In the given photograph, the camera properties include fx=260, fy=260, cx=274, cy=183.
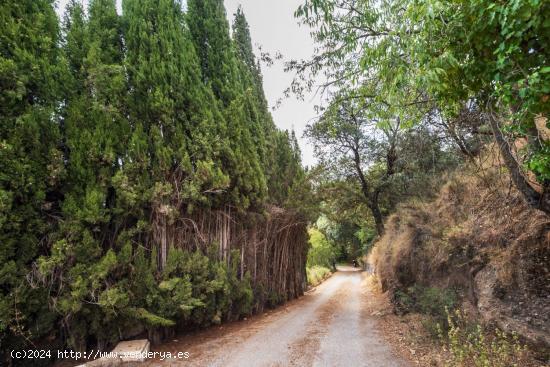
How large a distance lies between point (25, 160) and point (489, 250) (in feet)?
25.6

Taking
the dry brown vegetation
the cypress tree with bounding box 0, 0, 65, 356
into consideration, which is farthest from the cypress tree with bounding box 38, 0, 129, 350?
the dry brown vegetation

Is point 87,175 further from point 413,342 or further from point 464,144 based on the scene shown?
point 464,144

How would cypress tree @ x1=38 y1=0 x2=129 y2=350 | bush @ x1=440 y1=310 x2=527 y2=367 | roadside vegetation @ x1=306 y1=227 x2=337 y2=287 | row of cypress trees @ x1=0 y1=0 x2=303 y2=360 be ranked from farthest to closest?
roadside vegetation @ x1=306 y1=227 x2=337 y2=287
cypress tree @ x1=38 y1=0 x2=129 y2=350
row of cypress trees @ x1=0 y1=0 x2=303 y2=360
bush @ x1=440 y1=310 x2=527 y2=367

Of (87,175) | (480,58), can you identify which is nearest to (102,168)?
(87,175)

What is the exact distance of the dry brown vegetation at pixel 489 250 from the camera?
3953 millimetres

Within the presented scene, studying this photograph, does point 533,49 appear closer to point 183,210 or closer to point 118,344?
point 183,210

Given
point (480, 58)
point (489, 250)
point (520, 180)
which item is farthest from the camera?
point (489, 250)

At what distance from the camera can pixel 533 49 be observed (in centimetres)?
187

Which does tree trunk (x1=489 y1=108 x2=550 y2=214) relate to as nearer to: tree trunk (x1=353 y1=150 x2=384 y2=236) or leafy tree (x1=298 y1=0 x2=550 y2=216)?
leafy tree (x1=298 y1=0 x2=550 y2=216)

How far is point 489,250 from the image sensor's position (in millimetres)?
4797

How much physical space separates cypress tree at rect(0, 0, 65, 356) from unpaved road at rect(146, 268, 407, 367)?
77.0 inches

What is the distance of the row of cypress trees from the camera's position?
3746mm

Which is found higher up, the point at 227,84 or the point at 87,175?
the point at 227,84

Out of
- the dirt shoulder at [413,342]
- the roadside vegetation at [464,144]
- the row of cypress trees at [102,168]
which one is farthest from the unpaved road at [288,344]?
the roadside vegetation at [464,144]
